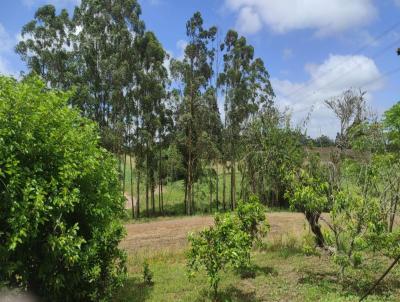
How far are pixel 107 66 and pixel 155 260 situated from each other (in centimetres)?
2132

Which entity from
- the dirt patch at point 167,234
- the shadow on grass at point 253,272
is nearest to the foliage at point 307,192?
the shadow on grass at point 253,272

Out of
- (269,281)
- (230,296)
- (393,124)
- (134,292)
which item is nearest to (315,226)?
(269,281)

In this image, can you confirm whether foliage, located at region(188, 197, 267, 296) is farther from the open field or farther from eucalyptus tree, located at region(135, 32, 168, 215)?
eucalyptus tree, located at region(135, 32, 168, 215)

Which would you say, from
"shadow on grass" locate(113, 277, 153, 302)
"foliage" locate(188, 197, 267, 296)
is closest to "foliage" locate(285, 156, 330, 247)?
"foliage" locate(188, 197, 267, 296)

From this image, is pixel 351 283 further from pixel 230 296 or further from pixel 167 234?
pixel 167 234

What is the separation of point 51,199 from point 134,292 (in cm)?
399

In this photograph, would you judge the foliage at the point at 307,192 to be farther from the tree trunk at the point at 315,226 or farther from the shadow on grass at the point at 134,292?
the shadow on grass at the point at 134,292

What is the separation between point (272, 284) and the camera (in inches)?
399

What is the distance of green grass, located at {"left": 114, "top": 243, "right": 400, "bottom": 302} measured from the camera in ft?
29.9

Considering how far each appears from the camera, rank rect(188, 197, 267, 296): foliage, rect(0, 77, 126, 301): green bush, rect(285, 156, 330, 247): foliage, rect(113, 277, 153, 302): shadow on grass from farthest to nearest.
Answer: rect(113, 277, 153, 302): shadow on grass → rect(285, 156, 330, 247): foliage → rect(188, 197, 267, 296): foliage → rect(0, 77, 126, 301): green bush

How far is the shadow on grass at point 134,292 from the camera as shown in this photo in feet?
32.4

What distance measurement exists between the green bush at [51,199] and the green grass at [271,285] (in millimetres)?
1324

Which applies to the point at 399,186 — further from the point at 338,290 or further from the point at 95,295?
the point at 95,295

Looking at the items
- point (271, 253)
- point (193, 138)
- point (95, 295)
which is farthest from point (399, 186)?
point (193, 138)
